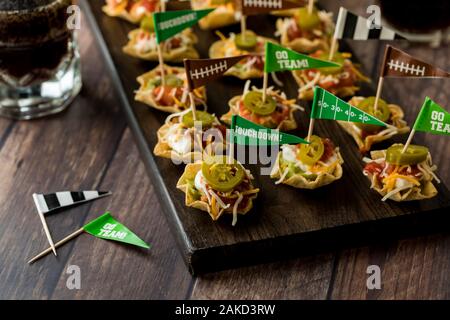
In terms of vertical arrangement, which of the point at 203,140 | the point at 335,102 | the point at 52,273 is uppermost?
the point at 335,102

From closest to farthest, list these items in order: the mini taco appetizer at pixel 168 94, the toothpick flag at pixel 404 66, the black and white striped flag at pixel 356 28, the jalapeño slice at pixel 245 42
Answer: the toothpick flag at pixel 404 66
the black and white striped flag at pixel 356 28
the mini taco appetizer at pixel 168 94
the jalapeño slice at pixel 245 42

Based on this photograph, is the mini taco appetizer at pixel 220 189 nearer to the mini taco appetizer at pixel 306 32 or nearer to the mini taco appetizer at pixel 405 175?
the mini taco appetizer at pixel 405 175

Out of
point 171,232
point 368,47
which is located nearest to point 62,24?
point 171,232

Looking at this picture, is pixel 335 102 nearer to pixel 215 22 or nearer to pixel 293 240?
pixel 293 240

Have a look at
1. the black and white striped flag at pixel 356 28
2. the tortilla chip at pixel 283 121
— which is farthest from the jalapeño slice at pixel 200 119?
the black and white striped flag at pixel 356 28

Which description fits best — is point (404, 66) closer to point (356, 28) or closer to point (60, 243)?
point (356, 28)

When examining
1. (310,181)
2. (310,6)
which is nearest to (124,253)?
(310,181)
